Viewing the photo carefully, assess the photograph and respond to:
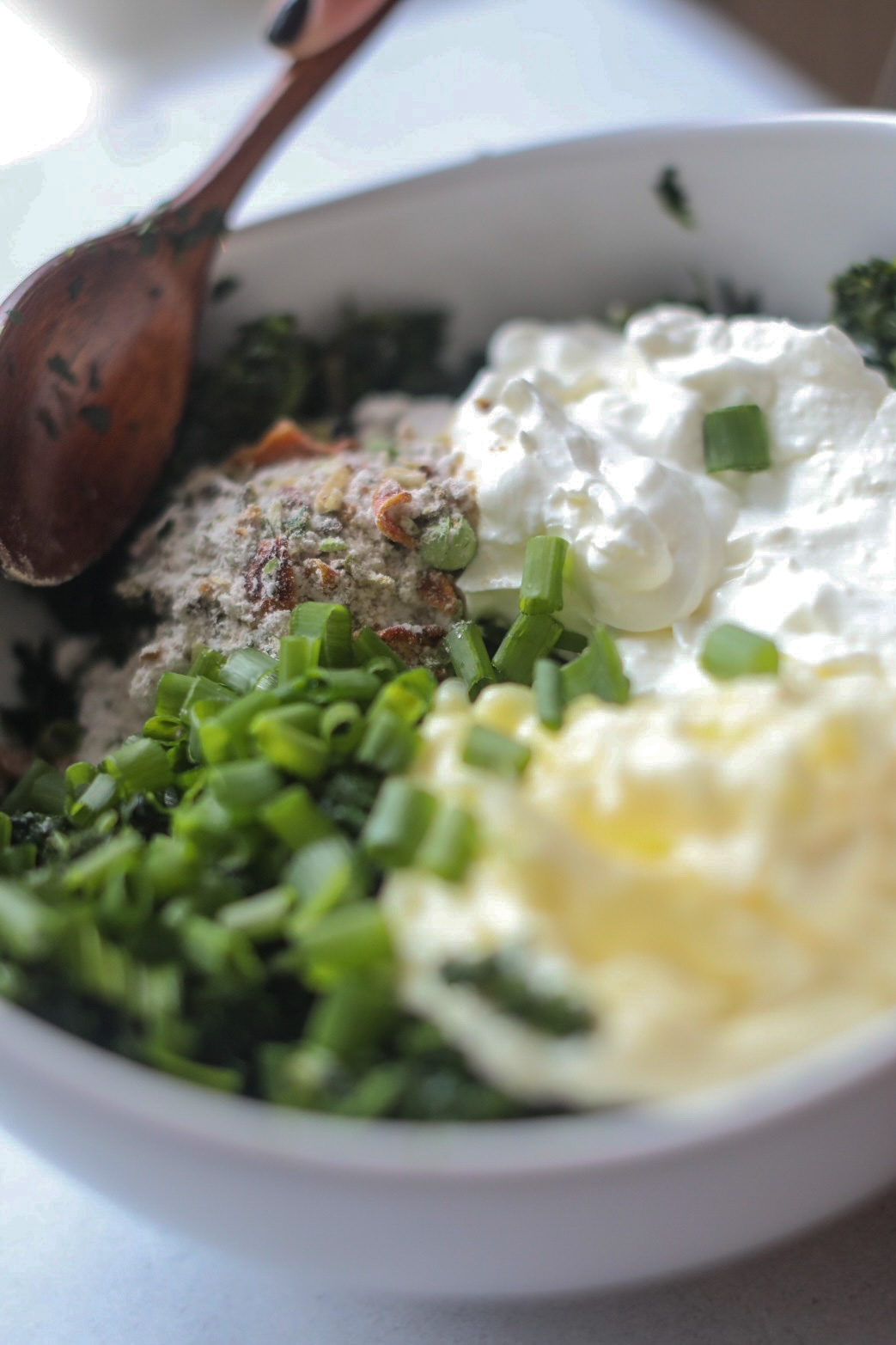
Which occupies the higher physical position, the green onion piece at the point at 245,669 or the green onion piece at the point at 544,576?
the green onion piece at the point at 245,669

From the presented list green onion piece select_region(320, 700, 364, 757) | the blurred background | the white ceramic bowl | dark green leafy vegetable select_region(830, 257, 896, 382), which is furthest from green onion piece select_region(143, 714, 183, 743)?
the blurred background

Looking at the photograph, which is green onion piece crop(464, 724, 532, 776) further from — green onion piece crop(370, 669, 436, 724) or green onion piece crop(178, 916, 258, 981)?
green onion piece crop(178, 916, 258, 981)

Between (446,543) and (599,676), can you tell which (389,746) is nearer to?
(599,676)

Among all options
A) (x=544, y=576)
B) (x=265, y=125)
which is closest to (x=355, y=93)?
(x=265, y=125)

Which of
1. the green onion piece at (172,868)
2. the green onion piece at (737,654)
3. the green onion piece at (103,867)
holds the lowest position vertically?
the green onion piece at (737,654)

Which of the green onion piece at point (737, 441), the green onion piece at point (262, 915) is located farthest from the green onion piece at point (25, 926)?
the green onion piece at point (737, 441)

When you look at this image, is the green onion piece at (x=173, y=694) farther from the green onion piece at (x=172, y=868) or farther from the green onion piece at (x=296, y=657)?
the green onion piece at (x=172, y=868)
